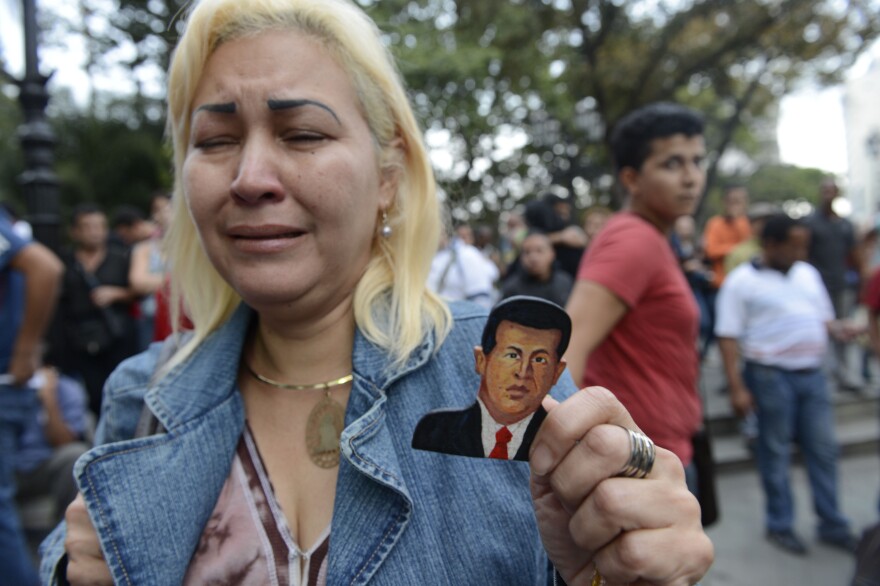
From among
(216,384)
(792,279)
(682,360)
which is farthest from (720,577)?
(216,384)

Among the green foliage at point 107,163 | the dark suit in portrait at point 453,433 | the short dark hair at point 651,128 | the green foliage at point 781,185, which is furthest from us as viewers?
the green foliage at point 781,185

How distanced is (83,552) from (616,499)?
3.42ft

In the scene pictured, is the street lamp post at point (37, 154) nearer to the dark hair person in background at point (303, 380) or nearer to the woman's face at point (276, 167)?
the dark hair person in background at point (303, 380)

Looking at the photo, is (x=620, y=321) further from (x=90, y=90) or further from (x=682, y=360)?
(x=90, y=90)

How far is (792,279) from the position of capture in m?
4.41

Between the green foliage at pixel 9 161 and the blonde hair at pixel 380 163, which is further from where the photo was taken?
the green foliage at pixel 9 161

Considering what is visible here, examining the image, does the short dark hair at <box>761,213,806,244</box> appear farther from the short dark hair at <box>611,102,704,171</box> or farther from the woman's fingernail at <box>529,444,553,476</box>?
the woman's fingernail at <box>529,444,553,476</box>

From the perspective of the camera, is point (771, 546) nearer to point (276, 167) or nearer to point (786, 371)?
point (786, 371)

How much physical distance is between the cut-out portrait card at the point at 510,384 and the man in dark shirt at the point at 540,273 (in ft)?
12.0

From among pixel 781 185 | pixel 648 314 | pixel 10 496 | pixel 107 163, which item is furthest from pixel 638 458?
pixel 781 185

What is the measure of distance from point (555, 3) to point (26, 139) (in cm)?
1070

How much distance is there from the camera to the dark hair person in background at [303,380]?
3.70 feet

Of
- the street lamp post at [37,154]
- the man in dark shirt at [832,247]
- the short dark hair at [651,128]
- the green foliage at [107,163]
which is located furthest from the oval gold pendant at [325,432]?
the green foliage at [107,163]

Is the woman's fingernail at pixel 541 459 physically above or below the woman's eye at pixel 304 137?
below
